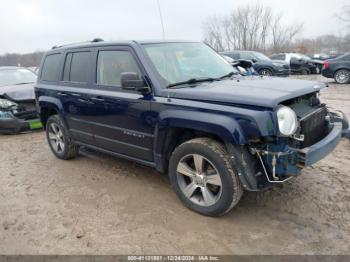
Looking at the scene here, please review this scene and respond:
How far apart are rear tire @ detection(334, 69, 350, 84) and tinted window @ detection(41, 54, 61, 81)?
1344 centimetres

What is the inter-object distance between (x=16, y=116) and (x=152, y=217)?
5402mm

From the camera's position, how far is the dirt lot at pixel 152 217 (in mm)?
3115

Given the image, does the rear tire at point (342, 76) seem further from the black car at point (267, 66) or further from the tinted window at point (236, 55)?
the tinted window at point (236, 55)

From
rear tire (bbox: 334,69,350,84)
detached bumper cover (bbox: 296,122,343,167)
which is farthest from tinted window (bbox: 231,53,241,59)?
detached bumper cover (bbox: 296,122,343,167)

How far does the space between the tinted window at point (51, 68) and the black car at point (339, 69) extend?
43.0 ft

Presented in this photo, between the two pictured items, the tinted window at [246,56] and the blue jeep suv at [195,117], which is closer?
the blue jeep suv at [195,117]

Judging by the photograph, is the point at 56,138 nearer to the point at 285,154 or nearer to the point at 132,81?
the point at 132,81

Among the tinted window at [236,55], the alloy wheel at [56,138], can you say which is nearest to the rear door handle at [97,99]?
the alloy wheel at [56,138]

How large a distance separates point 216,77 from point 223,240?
6.50 ft

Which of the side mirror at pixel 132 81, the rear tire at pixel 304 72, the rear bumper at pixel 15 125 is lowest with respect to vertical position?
the rear tire at pixel 304 72

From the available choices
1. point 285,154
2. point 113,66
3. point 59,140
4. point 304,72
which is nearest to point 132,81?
point 113,66

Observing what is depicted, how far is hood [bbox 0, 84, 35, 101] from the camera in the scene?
7.64 m

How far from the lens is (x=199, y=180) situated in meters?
3.58

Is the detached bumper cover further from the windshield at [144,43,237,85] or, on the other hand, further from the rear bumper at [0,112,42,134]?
the rear bumper at [0,112,42,134]
